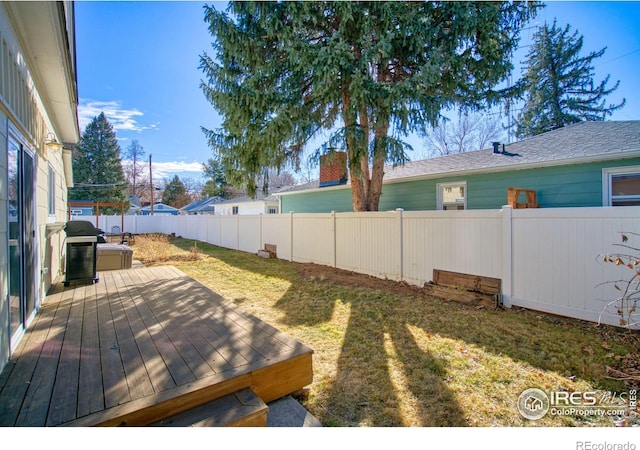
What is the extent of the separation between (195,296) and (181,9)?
5.43m

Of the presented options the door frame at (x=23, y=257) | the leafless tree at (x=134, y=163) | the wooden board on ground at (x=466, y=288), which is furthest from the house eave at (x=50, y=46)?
the leafless tree at (x=134, y=163)

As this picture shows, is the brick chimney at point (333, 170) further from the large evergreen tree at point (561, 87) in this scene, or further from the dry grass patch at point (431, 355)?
the large evergreen tree at point (561, 87)

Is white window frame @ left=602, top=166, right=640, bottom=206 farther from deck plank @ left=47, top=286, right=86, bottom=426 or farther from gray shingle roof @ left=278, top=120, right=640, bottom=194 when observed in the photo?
deck plank @ left=47, top=286, right=86, bottom=426

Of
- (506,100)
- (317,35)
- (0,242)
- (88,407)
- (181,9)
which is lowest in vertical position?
(88,407)

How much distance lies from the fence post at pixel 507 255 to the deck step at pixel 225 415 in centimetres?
433

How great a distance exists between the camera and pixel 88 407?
1.75 m

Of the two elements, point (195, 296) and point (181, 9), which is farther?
point (181, 9)

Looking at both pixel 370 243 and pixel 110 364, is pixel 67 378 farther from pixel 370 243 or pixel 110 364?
pixel 370 243

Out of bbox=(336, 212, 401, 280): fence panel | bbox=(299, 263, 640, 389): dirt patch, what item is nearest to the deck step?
bbox=(299, 263, 640, 389): dirt patch

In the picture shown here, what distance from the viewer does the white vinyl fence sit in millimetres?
3951

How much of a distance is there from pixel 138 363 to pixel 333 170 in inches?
390

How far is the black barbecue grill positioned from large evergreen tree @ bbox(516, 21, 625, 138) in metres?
22.8
